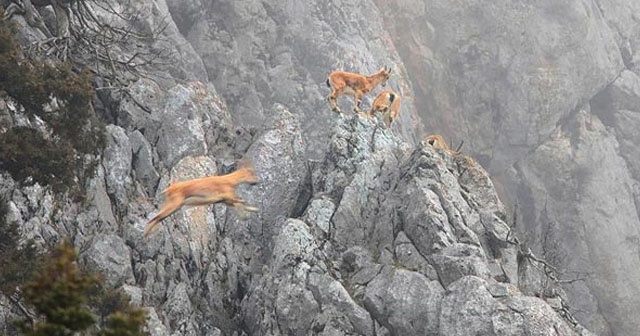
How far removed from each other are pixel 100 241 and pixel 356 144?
27.9 ft

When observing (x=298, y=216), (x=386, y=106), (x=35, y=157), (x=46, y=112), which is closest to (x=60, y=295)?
(x=35, y=157)

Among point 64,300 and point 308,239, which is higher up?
point 64,300

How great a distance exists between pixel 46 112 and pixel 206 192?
4.28m

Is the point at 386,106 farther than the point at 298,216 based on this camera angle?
Yes

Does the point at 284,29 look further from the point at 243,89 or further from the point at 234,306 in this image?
the point at 234,306

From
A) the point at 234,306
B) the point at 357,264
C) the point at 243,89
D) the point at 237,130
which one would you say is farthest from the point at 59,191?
the point at 243,89

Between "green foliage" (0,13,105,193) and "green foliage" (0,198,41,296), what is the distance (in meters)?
1.05

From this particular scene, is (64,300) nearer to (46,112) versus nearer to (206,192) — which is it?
(206,192)

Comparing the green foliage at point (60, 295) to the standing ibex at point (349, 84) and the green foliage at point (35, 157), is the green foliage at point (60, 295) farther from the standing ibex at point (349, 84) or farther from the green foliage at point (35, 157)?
the standing ibex at point (349, 84)

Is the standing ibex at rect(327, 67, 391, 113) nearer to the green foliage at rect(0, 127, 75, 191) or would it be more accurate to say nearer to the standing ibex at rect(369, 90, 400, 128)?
the standing ibex at rect(369, 90, 400, 128)

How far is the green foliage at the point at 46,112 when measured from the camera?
15500 millimetres

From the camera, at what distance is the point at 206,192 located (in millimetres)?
15148

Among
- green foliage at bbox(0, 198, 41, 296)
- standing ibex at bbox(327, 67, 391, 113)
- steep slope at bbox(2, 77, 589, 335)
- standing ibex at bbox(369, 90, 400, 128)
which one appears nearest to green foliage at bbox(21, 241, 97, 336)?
green foliage at bbox(0, 198, 41, 296)

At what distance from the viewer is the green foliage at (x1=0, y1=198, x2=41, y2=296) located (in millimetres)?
13977
